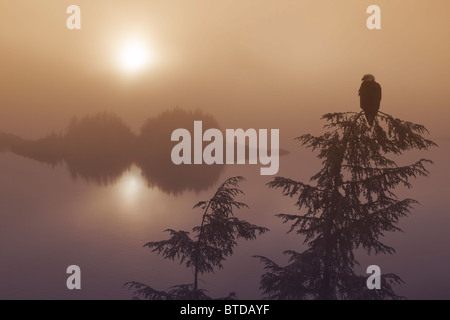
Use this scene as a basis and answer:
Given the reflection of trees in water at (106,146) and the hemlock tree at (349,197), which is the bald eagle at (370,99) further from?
the reflection of trees in water at (106,146)

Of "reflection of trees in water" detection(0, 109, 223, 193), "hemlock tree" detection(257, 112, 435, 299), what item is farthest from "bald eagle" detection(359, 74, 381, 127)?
"reflection of trees in water" detection(0, 109, 223, 193)

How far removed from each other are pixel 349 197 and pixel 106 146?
3790 centimetres

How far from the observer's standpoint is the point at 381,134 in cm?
601

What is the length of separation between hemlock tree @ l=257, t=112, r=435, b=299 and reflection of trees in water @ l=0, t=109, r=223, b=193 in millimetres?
24438

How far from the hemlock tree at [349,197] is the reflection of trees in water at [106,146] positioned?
2444 cm

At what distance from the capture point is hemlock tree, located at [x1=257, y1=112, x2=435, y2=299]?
19.8 ft

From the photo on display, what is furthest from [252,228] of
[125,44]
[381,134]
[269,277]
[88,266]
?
[88,266]

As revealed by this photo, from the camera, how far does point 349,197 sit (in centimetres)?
636

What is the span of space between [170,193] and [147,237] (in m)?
15.3

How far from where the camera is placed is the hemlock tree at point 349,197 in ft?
19.8

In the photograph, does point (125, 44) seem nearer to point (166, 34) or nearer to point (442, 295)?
point (166, 34)

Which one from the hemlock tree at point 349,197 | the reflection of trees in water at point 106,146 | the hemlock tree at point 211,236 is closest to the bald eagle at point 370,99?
the hemlock tree at point 349,197

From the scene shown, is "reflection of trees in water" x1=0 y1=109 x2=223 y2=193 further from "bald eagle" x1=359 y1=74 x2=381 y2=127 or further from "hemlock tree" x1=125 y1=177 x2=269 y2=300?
"bald eagle" x1=359 y1=74 x2=381 y2=127

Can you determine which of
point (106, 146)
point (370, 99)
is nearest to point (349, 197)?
point (370, 99)
